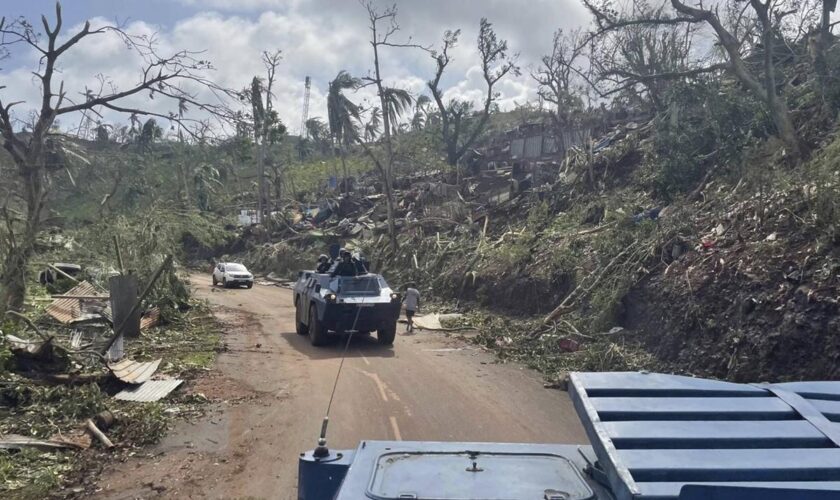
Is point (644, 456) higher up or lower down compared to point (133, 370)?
higher up

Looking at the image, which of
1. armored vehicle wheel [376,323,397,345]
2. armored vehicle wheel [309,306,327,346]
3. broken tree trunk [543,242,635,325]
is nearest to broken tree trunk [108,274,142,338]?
armored vehicle wheel [309,306,327,346]

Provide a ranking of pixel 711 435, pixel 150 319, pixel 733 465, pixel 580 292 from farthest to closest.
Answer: pixel 150 319 → pixel 580 292 → pixel 711 435 → pixel 733 465

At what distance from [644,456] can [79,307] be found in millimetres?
16536

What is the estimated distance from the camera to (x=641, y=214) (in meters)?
17.4

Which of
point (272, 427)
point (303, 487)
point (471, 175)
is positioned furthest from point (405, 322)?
point (471, 175)

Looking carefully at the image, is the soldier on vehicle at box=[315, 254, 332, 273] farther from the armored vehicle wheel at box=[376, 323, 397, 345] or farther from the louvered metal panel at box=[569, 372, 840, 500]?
the louvered metal panel at box=[569, 372, 840, 500]

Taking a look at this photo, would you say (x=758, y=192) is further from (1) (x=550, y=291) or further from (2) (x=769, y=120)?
(1) (x=550, y=291)

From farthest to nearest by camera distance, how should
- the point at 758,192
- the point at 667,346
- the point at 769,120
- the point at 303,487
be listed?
the point at 769,120, the point at 758,192, the point at 667,346, the point at 303,487

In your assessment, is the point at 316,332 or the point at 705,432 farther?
the point at 316,332

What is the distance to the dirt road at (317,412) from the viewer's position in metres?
7.12

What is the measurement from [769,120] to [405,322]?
11.2m

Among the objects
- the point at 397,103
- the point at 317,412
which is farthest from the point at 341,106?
the point at 317,412

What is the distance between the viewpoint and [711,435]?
2.66m

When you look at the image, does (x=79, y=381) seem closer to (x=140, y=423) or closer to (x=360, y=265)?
(x=140, y=423)
